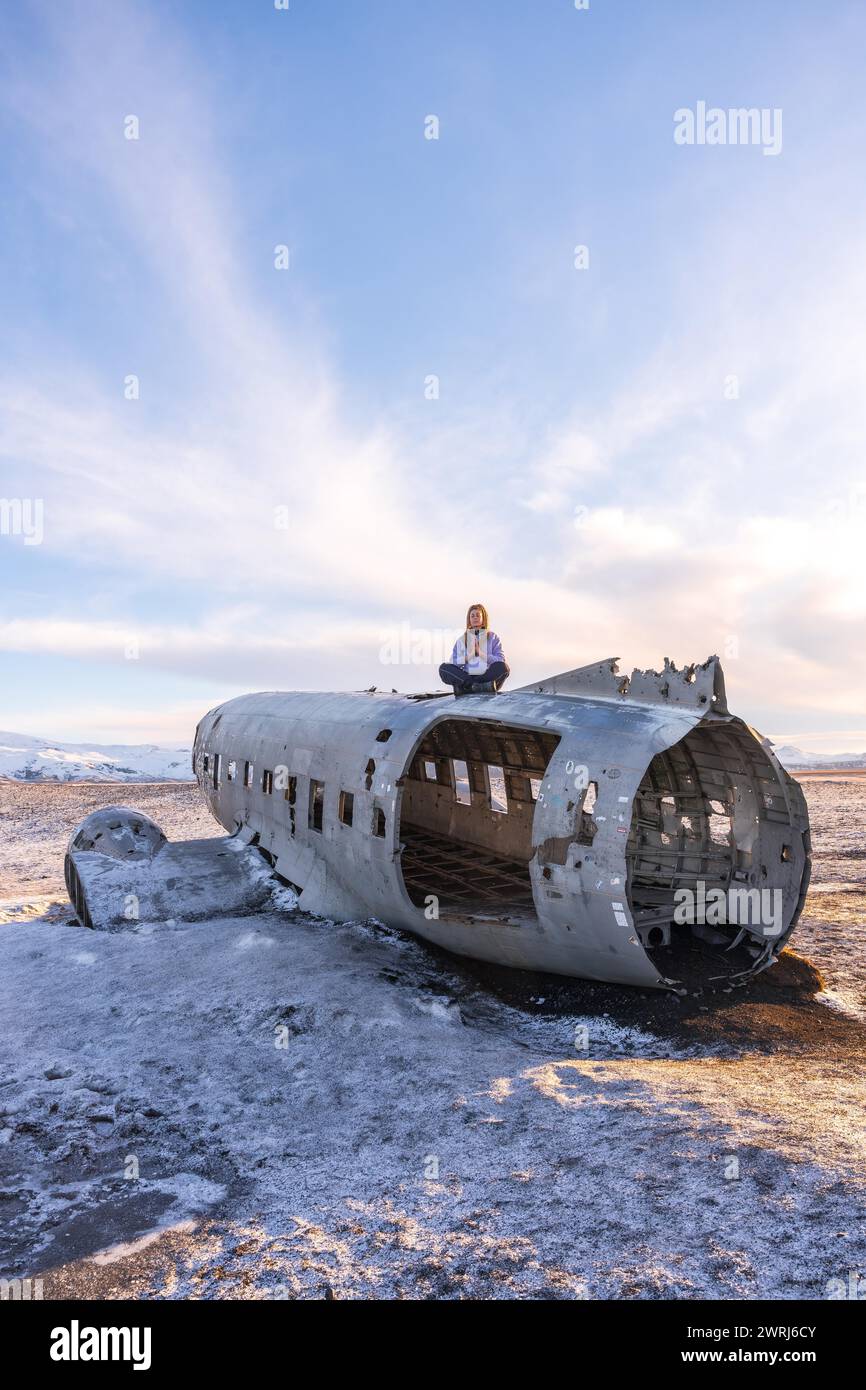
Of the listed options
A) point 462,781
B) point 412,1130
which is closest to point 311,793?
point 462,781

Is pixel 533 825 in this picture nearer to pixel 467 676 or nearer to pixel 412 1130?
pixel 467 676

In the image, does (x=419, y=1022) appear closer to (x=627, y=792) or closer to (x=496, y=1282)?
(x=627, y=792)

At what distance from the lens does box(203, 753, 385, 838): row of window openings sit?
11352 millimetres

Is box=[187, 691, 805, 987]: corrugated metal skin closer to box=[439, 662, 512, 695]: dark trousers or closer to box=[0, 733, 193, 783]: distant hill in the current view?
box=[439, 662, 512, 695]: dark trousers

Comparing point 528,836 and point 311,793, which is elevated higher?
point 311,793

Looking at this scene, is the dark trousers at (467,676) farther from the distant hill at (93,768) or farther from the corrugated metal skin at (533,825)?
the distant hill at (93,768)

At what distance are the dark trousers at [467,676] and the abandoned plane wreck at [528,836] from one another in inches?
21.5

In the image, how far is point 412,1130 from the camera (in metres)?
6.44

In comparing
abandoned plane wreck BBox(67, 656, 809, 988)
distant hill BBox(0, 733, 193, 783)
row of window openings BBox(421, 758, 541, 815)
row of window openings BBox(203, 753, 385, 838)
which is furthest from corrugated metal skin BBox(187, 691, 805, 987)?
distant hill BBox(0, 733, 193, 783)

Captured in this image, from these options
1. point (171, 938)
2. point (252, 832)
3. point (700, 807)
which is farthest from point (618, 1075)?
point (252, 832)

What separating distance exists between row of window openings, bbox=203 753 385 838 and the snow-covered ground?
2.04 metres

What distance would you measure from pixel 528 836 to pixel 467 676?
4994 mm

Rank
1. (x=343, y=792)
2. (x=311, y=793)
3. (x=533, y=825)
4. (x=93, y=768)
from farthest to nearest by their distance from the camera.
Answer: (x=93, y=768) → (x=311, y=793) → (x=343, y=792) → (x=533, y=825)
